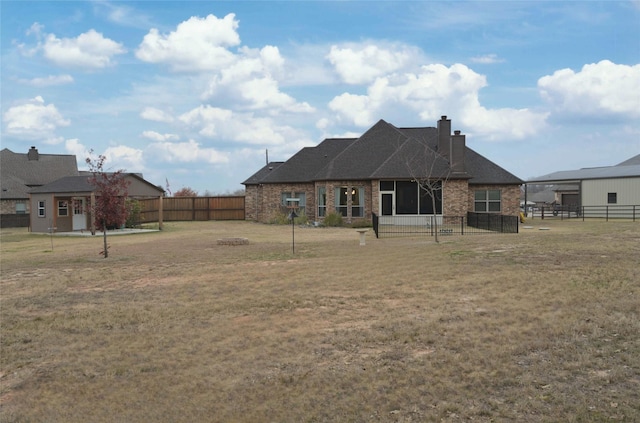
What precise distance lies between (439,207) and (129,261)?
2002 centimetres

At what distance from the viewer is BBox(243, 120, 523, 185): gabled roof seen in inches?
1278

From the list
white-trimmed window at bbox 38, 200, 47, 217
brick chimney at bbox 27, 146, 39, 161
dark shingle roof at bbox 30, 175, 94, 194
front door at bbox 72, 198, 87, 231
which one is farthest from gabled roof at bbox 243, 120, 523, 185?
brick chimney at bbox 27, 146, 39, 161

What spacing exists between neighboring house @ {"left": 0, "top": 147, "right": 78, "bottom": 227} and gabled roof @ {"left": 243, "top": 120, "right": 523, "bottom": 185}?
78.6ft

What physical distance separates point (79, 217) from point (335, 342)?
1276 inches

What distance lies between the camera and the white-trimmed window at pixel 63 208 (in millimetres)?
35594

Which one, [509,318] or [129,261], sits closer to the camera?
[509,318]

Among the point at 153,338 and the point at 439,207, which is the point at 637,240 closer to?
the point at 439,207

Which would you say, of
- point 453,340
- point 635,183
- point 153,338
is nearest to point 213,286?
point 153,338

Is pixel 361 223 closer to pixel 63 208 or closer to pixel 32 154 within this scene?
pixel 63 208

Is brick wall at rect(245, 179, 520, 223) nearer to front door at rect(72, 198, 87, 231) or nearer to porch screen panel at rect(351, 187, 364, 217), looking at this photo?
porch screen panel at rect(351, 187, 364, 217)

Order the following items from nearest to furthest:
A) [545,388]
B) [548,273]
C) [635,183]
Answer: [545,388]
[548,273]
[635,183]

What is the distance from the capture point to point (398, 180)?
32.4m

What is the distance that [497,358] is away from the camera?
7.30 meters

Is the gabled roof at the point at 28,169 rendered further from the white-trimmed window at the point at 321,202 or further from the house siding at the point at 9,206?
the white-trimmed window at the point at 321,202
